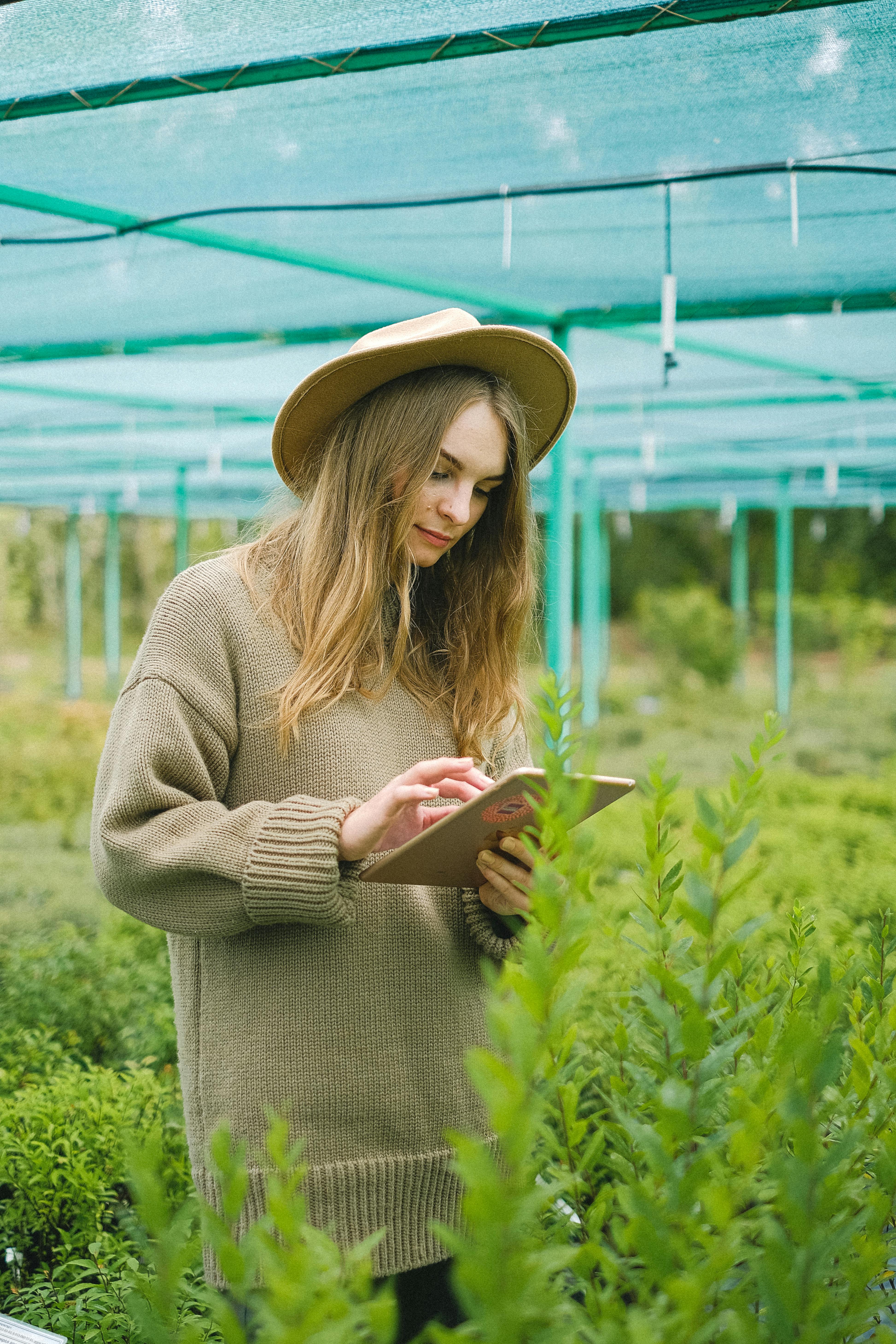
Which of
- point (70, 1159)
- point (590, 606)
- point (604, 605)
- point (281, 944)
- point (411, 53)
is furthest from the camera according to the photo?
point (604, 605)

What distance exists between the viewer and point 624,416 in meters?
8.27

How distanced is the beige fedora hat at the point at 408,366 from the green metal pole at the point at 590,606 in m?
5.69

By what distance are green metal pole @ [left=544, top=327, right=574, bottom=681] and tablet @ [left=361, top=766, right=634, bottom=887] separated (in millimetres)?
2664

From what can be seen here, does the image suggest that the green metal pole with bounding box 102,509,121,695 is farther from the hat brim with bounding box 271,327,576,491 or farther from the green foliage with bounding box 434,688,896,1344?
the green foliage with bounding box 434,688,896,1344

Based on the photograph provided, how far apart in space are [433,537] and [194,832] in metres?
0.60

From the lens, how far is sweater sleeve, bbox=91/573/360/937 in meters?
1.40

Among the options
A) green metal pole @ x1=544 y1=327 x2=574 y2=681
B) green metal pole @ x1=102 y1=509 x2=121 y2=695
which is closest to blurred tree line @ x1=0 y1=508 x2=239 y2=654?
green metal pole @ x1=102 y1=509 x2=121 y2=695

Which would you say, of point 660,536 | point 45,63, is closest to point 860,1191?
point 45,63

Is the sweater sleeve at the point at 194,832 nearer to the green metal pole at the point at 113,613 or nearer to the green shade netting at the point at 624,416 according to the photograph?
the green shade netting at the point at 624,416

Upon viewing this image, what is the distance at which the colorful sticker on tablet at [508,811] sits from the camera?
1.31 meters

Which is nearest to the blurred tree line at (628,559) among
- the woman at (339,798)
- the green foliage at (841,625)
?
the green foliage at (841,625)


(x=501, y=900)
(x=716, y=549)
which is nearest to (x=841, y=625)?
(x=716, y=549)

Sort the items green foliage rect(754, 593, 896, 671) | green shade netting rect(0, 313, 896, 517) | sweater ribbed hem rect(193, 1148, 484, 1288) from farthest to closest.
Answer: green foliage rect(754, 593, 896, 671), green shade netting rect(0, 313, 896, 517), sweater ribbed hem rect(193, 1148, 484, 1288)

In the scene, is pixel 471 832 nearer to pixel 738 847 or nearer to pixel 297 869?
A: pixel 297 869
